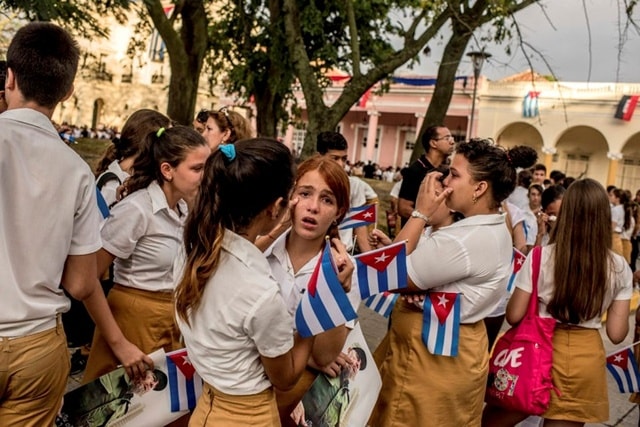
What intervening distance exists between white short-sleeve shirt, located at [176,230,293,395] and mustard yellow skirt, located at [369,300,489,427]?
100 centimetres

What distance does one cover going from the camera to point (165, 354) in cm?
238

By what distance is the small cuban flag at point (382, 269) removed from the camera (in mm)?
2279

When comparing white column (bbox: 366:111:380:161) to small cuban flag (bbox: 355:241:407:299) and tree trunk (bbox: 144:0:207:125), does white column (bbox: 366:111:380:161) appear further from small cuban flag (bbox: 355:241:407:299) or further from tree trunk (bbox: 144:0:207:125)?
small cuban flag (bbox: 355:241:407:299)

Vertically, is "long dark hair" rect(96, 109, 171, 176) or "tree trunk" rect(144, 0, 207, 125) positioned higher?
"tree trunk" rect(144, 0, 207, 125)

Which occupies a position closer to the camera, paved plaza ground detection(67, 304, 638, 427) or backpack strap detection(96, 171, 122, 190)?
backpack strap detection(96, 171, 122, 190)

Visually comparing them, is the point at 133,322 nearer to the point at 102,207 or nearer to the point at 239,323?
the point at 102,207

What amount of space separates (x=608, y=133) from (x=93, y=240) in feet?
99.4

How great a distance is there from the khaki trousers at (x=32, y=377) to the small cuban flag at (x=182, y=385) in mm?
524

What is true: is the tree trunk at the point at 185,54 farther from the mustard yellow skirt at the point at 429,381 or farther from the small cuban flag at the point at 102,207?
the mustard yellow skirt at the point at 429,381

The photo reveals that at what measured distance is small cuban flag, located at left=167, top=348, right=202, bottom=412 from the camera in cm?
238

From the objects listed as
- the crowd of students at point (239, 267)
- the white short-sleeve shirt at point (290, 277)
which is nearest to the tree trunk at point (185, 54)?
the crowd of students at point (239, 267)

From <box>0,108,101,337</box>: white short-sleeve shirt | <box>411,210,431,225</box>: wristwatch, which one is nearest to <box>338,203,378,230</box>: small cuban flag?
<box>411,210,431,225</box>: wristwatch

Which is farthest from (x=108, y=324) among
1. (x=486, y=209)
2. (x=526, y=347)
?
(x=526, y=347)

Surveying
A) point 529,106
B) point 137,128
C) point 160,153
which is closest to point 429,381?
point 160,153
